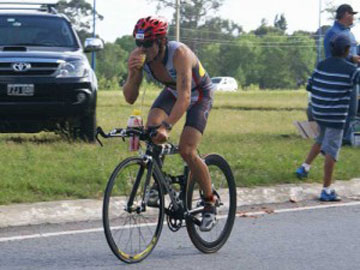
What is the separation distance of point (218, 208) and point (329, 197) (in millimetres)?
2634

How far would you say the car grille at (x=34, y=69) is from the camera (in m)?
11.8

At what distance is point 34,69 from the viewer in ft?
39.0

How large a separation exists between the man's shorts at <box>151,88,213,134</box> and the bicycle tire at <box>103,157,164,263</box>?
551mm

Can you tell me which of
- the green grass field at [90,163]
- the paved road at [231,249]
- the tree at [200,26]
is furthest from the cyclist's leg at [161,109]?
the tree at [200,26]

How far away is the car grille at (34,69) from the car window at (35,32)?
80 cm

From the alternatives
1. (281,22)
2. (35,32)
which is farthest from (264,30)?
(35,32)

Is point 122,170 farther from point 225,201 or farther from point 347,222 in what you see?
point 347,222

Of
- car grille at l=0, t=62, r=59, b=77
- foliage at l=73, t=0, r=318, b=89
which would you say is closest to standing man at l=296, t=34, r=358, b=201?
car grille at l=0, t=62, r=59, b=77

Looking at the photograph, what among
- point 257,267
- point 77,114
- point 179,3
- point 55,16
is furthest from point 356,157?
point 179,3

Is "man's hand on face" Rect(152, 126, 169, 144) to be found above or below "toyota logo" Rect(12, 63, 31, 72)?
above

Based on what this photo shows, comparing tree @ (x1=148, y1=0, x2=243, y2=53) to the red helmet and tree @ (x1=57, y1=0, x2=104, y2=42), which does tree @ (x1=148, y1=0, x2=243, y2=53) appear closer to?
tree @ (x1=57, y1=0, x2=104, y2=42)

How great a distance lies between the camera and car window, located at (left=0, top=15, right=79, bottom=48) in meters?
12.7

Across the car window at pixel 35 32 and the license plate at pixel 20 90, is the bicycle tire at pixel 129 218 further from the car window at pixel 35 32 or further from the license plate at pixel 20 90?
the car window at pixel 35 32

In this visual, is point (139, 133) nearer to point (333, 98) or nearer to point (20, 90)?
point (333, 98)
